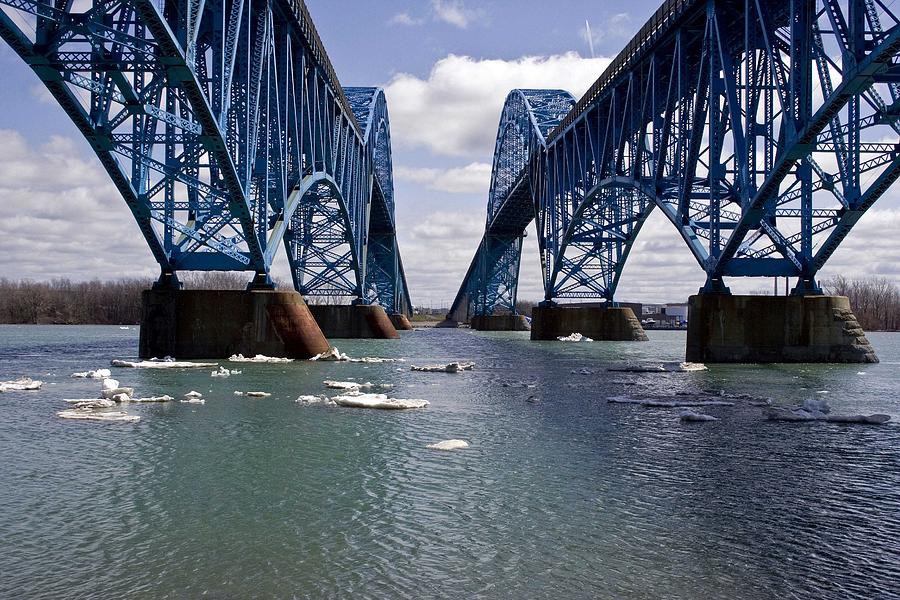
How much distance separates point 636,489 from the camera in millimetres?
10461

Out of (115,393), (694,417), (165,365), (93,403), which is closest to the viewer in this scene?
(694,417)

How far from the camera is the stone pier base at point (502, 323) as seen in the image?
110 metres

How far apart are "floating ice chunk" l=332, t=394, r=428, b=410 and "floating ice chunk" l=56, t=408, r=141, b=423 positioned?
4.60m

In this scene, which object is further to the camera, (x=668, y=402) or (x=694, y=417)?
(x=668, y=402)

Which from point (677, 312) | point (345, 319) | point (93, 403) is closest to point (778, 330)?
point (93, 403)

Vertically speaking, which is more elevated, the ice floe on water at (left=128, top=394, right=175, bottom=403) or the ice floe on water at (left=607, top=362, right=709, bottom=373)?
the ice floe on water at (left=607, top=362, right=709, bottom=373)

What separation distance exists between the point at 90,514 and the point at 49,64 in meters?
18.7

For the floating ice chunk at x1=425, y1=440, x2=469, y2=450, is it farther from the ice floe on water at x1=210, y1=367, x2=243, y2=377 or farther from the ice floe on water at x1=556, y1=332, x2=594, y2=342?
the ice floe on water at x1=556, y1=332, x2=594, y2=342

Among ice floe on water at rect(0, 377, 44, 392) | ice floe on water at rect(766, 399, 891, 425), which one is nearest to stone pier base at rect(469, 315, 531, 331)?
ice floe on water at rect(0, 377, 44, 392)

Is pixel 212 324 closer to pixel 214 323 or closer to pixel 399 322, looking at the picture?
pixel 214 323

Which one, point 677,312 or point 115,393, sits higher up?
point 677,312

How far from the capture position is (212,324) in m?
31.4

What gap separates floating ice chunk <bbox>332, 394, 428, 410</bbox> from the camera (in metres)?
18.2

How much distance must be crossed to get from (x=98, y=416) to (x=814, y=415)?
48.2 ft
